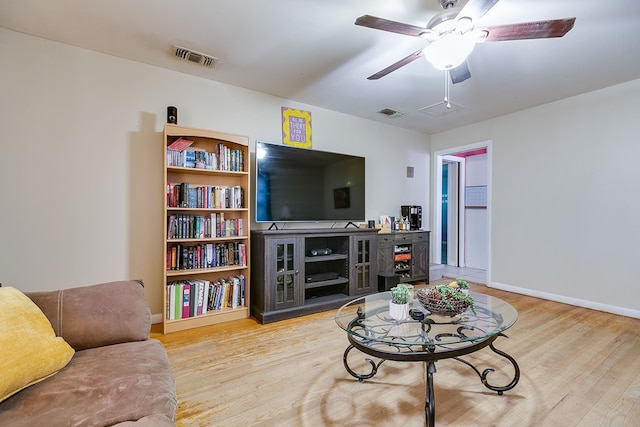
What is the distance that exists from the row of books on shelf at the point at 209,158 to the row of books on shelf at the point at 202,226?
49 centimetres

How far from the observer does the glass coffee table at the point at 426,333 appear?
1360mm

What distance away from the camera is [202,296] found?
9.01 feet

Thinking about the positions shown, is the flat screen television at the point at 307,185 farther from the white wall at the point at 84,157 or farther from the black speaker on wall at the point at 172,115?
the black speaker on wall at the point at 172,115

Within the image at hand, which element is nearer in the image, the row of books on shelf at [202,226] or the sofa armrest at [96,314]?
the sofa armrest at [96,314]

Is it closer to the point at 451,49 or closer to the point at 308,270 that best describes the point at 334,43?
the point at 451,49

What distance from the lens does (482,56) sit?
2539 millimetres

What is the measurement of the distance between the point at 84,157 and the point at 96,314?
1808 millimetres

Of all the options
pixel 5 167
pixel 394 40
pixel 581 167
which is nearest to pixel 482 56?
pixel 394 40

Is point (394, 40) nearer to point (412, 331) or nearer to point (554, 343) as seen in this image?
point (412, 331)

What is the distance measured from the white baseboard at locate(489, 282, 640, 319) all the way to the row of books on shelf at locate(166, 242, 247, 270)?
11.8 feet

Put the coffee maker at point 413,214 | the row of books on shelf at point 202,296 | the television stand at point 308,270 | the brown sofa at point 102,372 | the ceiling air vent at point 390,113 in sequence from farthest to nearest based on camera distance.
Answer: the coffee maker at point 413,214 → the ceiling air vent at point 390,113 → the television stand at point 308,270 → the row of books on shelf at point 202,296 → the brown sofa at point 102,372

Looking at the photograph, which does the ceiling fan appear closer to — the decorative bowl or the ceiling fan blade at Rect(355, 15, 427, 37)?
the ceiling fan blade at Rect(355, 15, 427, 37)

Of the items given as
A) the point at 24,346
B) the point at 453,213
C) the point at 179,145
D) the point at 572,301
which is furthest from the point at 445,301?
the point at 453,213

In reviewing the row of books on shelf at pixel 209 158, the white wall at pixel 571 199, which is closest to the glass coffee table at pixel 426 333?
the row of books on shelf at pixel 209 158
